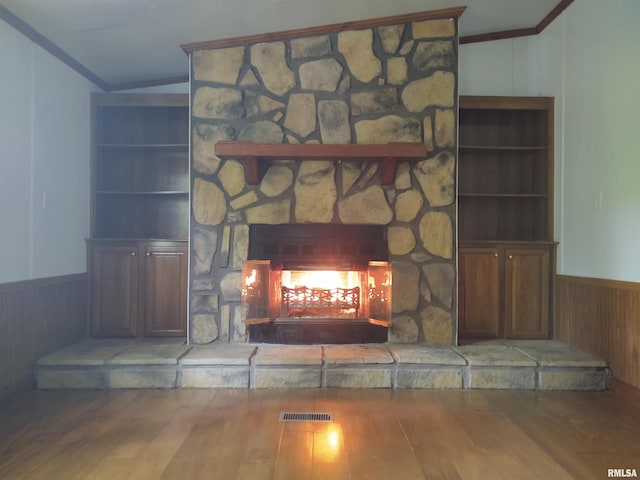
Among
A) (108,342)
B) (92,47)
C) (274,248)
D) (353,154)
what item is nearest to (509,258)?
(353,154)

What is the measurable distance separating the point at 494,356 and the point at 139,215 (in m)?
3.18

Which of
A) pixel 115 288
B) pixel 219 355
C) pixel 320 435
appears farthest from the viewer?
pixel 115 288

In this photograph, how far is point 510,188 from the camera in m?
3.76

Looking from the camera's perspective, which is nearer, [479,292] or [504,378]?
[504,378]

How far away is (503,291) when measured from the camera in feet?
11.4

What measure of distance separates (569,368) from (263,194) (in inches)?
96.3

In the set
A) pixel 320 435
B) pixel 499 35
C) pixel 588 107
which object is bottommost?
pixel 320 435

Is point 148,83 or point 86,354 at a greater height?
point 148,83

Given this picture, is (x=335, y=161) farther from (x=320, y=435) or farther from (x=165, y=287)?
(x=320, y=435)

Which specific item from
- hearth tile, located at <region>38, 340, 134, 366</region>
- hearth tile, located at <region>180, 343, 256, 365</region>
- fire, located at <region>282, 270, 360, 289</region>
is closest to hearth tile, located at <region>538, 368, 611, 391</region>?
fire, located at <region>282, 270, 360, 289</region>

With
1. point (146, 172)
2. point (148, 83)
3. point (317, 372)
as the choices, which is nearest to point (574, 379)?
point (317, 372)

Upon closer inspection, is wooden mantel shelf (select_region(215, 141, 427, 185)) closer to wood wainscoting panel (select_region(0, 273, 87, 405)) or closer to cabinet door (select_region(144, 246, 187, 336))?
cabinet door (select_region(144, 246, 187, 336))

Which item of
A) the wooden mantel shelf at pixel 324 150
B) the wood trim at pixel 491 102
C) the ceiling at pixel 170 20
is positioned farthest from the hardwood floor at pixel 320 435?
the ceiling at pixel 170 20

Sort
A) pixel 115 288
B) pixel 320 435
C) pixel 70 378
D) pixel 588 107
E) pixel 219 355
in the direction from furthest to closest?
pixel 115 288 → pixel 588 107 → pixel 219 355 → pixel 70 378 → pixel 320 435
